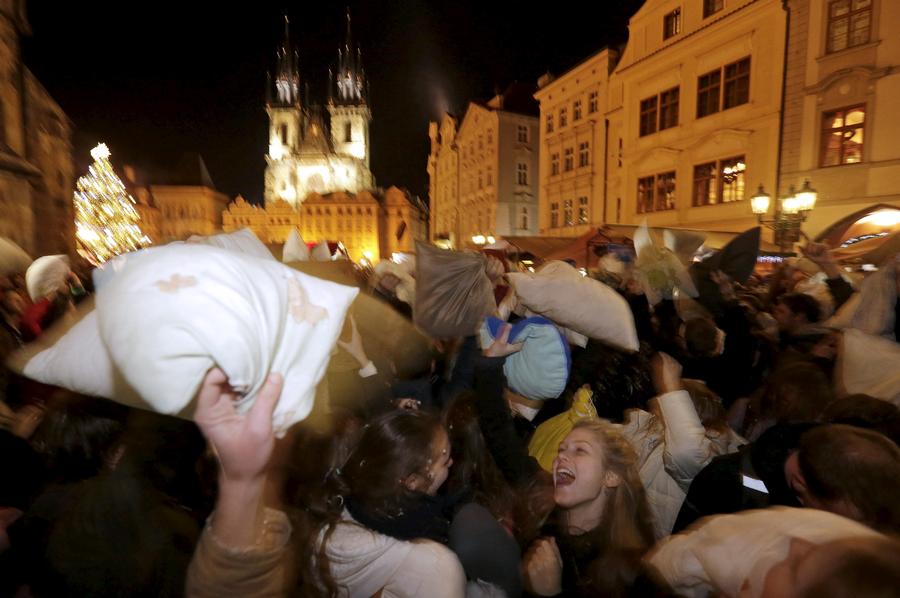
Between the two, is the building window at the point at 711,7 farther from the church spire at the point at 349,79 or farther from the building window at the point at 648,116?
the church spire at the point at 349,79

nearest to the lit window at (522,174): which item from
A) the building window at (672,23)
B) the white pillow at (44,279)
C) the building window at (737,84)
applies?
the building window at (672,23)

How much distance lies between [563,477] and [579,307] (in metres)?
1.43

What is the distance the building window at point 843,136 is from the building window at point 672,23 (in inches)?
287

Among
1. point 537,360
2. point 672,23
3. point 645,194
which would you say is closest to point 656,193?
point 645,194

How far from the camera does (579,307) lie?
3.26m

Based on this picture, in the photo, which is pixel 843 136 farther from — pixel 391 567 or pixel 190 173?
pixel 190 173

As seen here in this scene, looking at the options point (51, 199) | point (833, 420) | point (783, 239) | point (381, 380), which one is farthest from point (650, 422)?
point (51, 199)

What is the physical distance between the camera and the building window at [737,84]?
16.1 metres

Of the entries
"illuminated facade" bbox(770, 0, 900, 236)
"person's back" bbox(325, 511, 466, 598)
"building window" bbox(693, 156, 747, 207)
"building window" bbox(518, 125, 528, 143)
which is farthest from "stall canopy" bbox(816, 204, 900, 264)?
"building window" bbox(518, 125, 528, 143)

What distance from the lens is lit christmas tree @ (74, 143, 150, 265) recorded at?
22858mm

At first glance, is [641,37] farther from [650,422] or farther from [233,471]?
[233,471]

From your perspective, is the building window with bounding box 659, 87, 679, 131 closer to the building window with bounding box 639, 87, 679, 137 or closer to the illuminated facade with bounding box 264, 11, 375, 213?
the building window with bounding box 639, 87, 679, 137

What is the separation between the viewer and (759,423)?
2.74 metres

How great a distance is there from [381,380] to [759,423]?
231 centimetres
